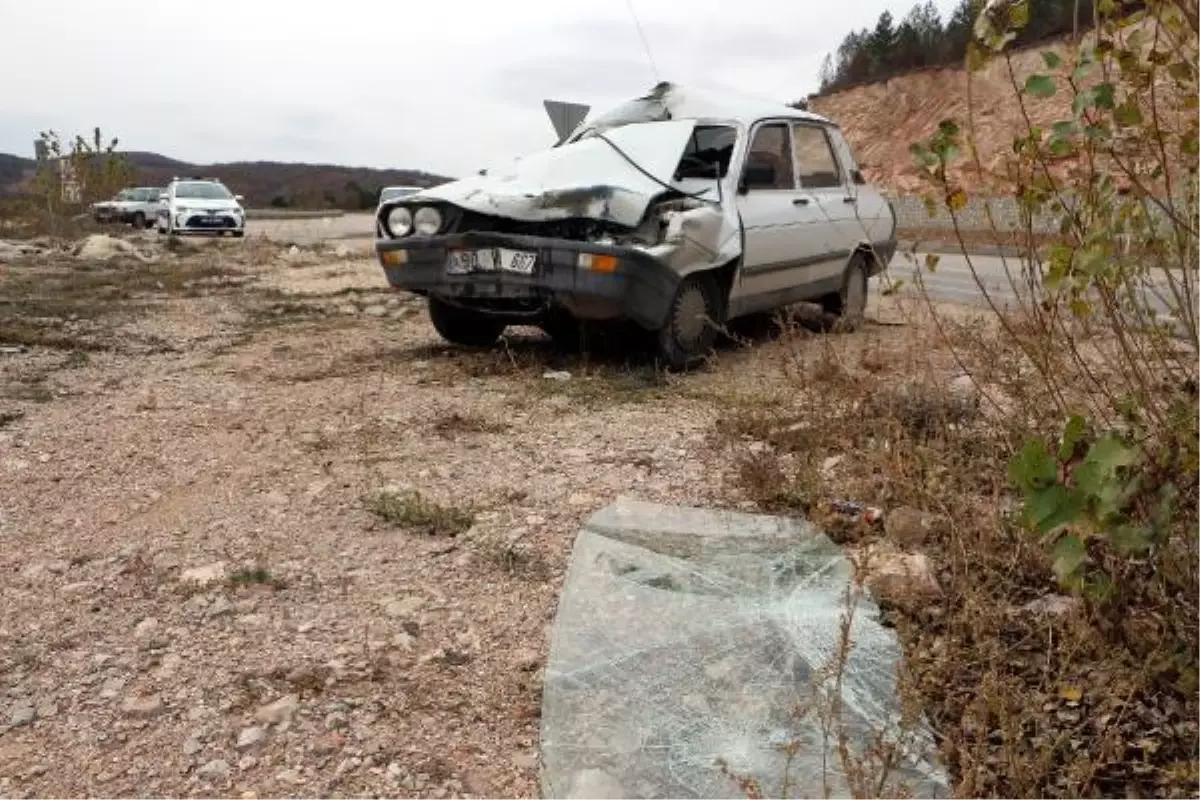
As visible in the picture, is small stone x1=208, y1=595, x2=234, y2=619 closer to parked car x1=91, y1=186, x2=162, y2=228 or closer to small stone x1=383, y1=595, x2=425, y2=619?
small stone x1=383, y1=595, x2=425, y2=619

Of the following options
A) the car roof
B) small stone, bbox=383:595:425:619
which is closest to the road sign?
the car roof

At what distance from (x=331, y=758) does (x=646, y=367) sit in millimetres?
3661

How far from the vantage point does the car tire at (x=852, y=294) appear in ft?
24.1

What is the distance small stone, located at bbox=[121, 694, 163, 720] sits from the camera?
2297 millimetres

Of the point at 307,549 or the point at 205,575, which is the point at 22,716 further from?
the point at 307,549

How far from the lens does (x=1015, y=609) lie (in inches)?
99.8

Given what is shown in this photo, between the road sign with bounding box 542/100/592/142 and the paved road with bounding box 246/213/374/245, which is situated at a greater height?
the road sign with bounding box 542/100/592/142

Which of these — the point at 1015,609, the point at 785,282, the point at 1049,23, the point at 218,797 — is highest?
the point at 1049,23

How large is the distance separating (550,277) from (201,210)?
2063 cm

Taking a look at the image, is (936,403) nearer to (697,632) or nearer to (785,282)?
(697,632)

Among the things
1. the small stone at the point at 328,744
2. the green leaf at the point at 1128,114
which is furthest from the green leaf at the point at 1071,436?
the small stone at the point at 328,744

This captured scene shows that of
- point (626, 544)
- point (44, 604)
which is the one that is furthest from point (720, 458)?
point (44, 604)

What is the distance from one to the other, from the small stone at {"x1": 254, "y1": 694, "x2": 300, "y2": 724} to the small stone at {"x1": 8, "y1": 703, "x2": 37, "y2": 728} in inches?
19.7

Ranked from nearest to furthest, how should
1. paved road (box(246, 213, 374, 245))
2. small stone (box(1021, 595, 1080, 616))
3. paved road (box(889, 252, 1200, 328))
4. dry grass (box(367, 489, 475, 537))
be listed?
small stone (box(1021, 595, 1080, 616)) → dry grass (box(367, 489, 475, 537)) → paved road (box(889, 252, 1200, 328)) → paved road (box(246, 213, 374, 245))
